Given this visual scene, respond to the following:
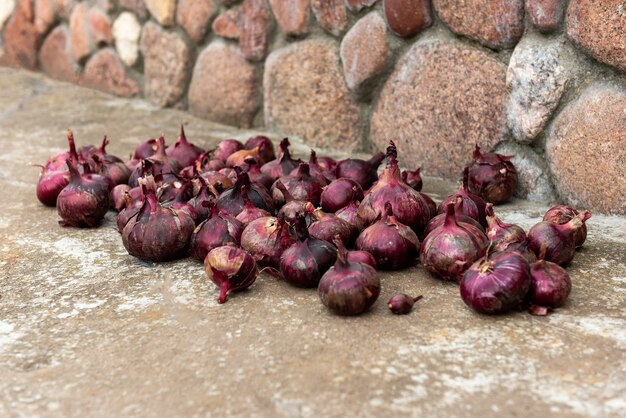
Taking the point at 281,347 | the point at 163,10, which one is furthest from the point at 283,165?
the point at 163,10

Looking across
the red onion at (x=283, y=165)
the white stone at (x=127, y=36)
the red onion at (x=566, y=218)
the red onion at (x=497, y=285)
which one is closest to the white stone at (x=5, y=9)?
the white stone at (x=127, y=36)

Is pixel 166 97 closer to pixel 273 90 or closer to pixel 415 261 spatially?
pixel 273 90

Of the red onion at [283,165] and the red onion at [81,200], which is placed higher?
the red onion at [283,165]

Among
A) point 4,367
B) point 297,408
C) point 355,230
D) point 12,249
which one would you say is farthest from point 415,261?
point 12,249

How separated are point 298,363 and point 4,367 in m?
0.53

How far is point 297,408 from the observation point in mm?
1260

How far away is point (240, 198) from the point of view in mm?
2002

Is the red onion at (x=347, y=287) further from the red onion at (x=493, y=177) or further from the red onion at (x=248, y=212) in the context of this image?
the red onion at (x=493, y=177)

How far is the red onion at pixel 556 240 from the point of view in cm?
173

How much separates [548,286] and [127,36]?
2866mm

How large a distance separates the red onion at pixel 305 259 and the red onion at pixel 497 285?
0.30 metres

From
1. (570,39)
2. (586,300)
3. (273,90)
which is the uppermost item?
(570,39)

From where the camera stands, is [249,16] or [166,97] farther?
[166,97]

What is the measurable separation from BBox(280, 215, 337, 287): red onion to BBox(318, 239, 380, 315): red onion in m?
0.11
